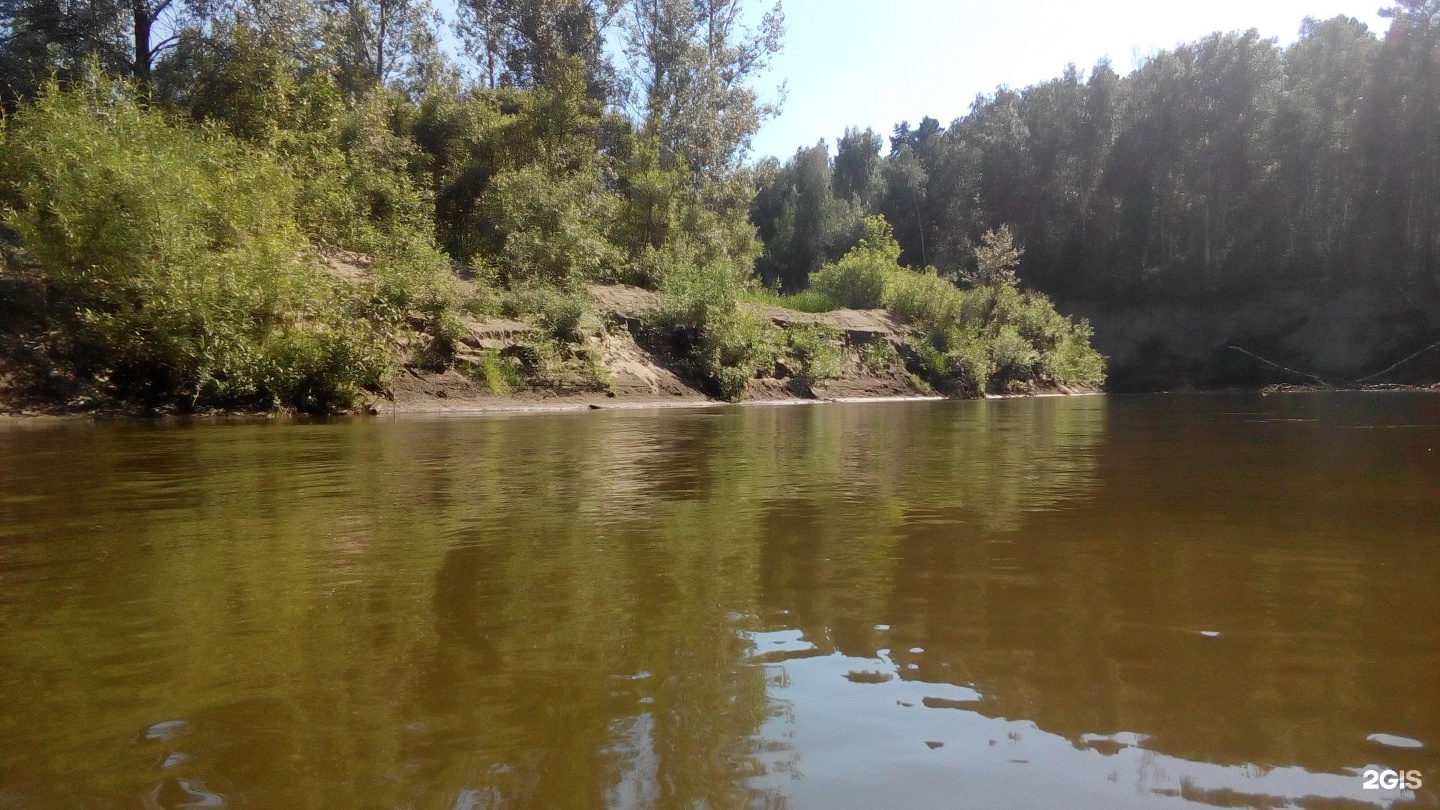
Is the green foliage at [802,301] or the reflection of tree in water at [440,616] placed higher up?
the green foliage at [802,301]

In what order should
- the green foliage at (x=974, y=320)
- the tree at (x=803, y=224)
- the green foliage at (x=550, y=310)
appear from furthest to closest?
the tree at (x=803, y=224) < the green foliage at (x=974, y=320) < the green foliage at (x=550, y=310)

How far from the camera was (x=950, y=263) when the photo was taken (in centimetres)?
5516

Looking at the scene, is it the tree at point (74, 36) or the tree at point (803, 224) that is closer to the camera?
the tree at point (74, 36)

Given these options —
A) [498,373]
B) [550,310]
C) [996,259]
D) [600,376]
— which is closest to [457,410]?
[498,373]

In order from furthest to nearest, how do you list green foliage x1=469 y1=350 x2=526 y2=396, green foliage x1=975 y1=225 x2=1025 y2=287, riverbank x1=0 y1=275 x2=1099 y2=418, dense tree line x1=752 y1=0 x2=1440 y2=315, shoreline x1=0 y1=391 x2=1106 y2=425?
dense tree line x1=752 y1=0 x2=1440 y2=315, green foliage x1=975 y1=225 x2=1025 y2=287, green foliage x1=469 y1=350 x2=526 y2=396, riverbank x1=0 y1=275 x2=1099 y2=418, shoreline x1=0 y1=391 x2=1106 y2=425

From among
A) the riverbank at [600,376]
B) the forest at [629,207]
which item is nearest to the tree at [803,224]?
the forest at [629,207]

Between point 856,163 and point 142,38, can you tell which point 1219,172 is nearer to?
point 856,163

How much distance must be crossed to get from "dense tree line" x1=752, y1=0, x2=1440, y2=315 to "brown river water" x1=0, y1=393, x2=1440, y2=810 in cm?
3583

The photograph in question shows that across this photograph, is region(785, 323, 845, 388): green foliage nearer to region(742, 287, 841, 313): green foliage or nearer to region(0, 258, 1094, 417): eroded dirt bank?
region(0, 258, 1094, 417): eroded dirt bank

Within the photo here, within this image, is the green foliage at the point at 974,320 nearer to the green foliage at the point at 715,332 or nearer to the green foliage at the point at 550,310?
the green foliage at the point at 715,332

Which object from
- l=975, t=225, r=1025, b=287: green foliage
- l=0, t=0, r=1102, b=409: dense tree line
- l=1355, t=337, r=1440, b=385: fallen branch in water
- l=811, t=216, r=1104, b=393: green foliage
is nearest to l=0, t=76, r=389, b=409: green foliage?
l=0, t=0, r=1102, b=409: dense tree line

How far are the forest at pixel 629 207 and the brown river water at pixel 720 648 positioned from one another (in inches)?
435

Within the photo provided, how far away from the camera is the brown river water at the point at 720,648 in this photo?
A: 164 cm

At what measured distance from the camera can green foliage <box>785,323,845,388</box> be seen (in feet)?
84.4
